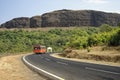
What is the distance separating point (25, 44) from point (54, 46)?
11.2 meters

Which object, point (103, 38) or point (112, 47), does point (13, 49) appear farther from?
point (112, 47)

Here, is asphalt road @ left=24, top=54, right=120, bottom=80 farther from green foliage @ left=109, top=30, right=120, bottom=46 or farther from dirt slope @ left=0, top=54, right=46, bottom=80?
green foliage @ left=109, top=30, right=120, bottom=46

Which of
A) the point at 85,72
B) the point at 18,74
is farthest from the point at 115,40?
the point at 85,72

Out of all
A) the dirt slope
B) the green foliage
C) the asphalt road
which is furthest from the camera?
the green foliage

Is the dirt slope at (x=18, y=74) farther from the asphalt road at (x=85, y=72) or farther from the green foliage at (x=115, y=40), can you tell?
the green foliage at (x=115, y=40)

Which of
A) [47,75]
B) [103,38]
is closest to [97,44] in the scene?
[103,38]

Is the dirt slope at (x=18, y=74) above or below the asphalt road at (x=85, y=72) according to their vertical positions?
below

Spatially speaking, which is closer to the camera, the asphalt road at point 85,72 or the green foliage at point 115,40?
the asphalt road at point 85,72

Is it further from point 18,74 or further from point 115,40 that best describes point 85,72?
point 115,40

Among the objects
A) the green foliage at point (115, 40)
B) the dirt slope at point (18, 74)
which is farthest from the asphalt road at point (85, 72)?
the green foliage at point (115, 40)

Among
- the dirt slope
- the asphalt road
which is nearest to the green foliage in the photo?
the dirt slope

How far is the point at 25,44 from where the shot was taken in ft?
387

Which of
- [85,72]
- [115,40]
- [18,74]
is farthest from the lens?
[115,40]

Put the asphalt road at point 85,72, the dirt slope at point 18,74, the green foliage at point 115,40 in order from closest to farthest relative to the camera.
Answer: the asphalt road at point 85,72
the dirt slope at point 18,74
the green foliage at point 115,40
